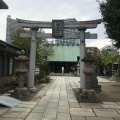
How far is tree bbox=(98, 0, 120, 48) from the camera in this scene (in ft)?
56.8

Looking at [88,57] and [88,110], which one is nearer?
[88,110]

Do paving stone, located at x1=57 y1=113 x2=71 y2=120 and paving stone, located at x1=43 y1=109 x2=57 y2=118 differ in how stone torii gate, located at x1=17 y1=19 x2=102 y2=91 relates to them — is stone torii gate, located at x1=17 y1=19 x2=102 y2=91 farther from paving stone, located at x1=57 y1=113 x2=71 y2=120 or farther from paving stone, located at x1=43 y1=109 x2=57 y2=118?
paving stone, located at x1=57 y1=113 x2=71 y2=120

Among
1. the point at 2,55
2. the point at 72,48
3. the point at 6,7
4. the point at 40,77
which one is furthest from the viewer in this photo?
the point at 72,48

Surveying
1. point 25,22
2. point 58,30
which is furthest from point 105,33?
point 25,22

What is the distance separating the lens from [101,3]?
1927 cm

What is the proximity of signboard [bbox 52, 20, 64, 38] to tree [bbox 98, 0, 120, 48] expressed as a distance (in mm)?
3887

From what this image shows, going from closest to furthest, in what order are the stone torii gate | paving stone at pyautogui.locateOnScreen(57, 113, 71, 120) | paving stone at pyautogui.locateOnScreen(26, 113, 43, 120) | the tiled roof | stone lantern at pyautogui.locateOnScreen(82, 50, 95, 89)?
paving stone at pyautogui.locateOnScreen(26, 113, 43, 120)
paving stone at pyautogui.locateOnScreen(57, 113, 71, 120)
stone lantern at pyautogui.locateOnScreen(82, 50, 95, 89)
the stone torii gate
the tiled roof

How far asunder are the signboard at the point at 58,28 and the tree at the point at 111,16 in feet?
12.8

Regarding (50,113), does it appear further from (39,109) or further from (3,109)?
(3,109)

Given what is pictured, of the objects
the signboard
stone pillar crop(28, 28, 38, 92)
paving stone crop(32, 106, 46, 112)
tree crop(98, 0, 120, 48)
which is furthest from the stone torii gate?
paving stone crop(32, 106, 46, 112)

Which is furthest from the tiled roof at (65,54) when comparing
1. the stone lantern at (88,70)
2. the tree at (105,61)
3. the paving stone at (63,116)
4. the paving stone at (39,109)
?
the paving stone at (63,116)

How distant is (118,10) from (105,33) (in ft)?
10.8

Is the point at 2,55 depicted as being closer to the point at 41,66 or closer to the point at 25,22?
the point at 25,22

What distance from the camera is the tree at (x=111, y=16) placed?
17300mm
